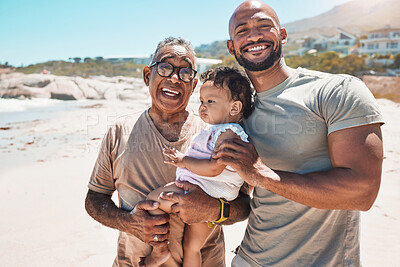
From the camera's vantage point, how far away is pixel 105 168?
2475mm

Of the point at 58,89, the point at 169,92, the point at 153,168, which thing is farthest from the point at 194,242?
the point at 58,89

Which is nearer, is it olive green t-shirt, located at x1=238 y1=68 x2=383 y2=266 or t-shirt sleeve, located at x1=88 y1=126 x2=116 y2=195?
olive green t-shirt, located at x1=238 y1=68 x2=383 y2=266

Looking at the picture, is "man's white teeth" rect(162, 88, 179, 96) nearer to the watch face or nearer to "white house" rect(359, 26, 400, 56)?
the watch face

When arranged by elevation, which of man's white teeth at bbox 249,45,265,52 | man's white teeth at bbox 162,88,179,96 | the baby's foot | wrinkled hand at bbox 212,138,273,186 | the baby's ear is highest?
man's white teeth at bbox 249,45,265,52

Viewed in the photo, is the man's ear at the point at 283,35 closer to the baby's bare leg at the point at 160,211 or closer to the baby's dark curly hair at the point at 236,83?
the baby's dark curly hair at the point at 236,83

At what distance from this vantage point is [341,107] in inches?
66.9

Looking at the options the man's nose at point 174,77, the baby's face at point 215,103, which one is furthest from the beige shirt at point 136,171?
the man's nose at point 174,77

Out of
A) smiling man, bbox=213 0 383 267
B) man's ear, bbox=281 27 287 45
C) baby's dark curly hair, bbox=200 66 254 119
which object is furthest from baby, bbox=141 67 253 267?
man's ear, bbox=281 27 287 45

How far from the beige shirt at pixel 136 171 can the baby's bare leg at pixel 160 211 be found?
0.33 ft

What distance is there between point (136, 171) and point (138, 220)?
1.22ft

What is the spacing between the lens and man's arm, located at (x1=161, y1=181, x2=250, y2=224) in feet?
7.27

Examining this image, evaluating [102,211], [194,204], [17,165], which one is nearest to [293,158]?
[194,204]

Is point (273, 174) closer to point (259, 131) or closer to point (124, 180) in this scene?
point (259, 131)

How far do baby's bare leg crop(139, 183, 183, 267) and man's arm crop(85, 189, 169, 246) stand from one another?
37 millimetres
